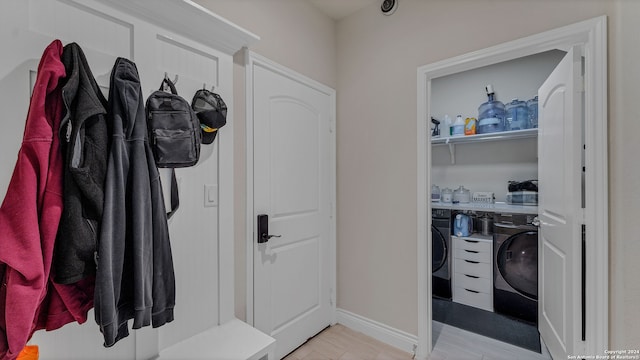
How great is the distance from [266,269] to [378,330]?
1126mm

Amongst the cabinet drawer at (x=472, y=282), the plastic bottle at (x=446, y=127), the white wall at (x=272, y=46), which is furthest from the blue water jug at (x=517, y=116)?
the white wall at (x=272, y=46)

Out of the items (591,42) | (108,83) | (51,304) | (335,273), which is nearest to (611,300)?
(591,42)

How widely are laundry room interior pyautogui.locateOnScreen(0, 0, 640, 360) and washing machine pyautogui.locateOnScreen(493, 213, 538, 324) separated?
0.02 meters

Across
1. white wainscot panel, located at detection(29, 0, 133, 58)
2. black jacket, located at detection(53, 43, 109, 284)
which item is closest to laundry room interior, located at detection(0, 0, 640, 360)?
white wainscot panel, located at detection(29, 0, 133, 58)

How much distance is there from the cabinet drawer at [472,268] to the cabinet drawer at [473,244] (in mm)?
140

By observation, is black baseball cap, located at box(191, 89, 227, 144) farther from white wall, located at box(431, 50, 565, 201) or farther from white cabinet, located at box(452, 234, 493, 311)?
white wall, located at box(431, 50, 565, 201)

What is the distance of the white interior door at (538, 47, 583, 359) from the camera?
155cm

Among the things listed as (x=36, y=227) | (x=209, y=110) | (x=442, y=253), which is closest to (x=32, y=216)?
(x=36, y=227)

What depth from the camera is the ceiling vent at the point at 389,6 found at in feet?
7.18

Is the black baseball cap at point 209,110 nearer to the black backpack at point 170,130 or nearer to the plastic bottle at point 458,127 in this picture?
the black backpack at point 170,130

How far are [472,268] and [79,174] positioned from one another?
3.20 m

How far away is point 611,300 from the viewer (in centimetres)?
143

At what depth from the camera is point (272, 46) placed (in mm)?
1948

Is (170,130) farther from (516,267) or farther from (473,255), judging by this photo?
(516,267)
